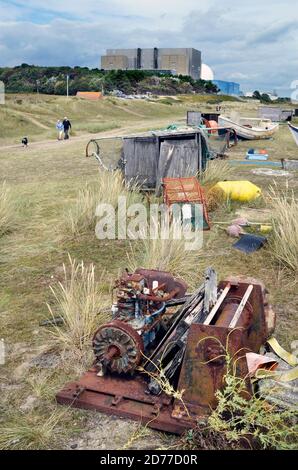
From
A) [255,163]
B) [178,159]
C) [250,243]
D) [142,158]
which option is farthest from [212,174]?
[255,163]

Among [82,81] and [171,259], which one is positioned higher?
[82,81]

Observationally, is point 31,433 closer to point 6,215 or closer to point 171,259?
point 171,259

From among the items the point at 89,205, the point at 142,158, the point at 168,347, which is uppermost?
the point at 142,158

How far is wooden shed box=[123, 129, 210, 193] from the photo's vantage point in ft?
37.4

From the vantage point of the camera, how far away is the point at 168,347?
3773 mm

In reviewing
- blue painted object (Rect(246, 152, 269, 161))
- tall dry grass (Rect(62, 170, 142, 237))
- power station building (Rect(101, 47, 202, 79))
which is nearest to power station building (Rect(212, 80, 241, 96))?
power station building (Rect(101, 47, 202, 79))

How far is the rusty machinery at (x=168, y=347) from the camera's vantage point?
335 cm

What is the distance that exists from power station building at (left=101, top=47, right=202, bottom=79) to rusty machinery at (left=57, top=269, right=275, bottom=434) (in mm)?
136119

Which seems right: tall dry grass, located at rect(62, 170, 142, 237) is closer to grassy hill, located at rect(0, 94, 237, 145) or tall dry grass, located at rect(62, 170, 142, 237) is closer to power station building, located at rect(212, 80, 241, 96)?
grassy hill, located at rect(0, 94, 237, 145)

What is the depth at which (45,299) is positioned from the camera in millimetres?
5848

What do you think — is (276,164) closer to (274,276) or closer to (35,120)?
(274,276)

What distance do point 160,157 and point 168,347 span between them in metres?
8.06

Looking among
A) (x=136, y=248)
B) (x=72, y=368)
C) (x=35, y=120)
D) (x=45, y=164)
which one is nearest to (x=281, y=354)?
(x=72, y=368)

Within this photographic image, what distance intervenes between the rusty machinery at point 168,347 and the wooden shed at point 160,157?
7054 mm
